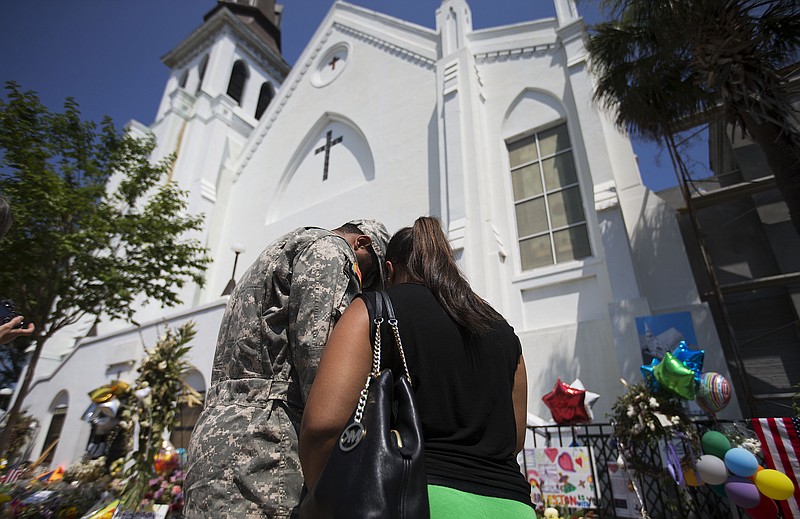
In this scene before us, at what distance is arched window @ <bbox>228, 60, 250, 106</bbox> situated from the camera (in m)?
22.7

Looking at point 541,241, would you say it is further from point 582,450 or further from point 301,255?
point 301,255

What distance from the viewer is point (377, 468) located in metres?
0.83

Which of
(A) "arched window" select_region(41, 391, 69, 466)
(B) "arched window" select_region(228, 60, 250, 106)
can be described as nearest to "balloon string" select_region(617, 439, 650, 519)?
(A) "arched window" select_region(41, 391, 69, 466)

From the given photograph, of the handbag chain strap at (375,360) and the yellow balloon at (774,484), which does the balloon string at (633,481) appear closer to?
the yellow balloon at (774,484)

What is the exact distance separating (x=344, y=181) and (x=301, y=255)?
467 inches

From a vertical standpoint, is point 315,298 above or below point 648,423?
Answer: above

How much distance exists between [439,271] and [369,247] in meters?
0.64

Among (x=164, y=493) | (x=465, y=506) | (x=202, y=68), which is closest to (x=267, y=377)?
(x=465, y=506)

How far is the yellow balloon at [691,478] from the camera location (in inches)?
165

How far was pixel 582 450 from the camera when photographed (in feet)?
16.4

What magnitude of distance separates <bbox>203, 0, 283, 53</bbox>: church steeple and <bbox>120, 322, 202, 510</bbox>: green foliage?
2570 cm

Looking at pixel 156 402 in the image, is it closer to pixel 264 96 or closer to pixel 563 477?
pixel 563 477

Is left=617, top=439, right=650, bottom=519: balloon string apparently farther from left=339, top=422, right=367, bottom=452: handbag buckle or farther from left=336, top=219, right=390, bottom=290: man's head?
left=339, top=422, right=367, bottom=452: handbag buckle

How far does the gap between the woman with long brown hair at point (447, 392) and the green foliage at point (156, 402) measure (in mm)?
4319
